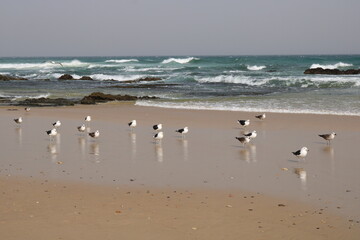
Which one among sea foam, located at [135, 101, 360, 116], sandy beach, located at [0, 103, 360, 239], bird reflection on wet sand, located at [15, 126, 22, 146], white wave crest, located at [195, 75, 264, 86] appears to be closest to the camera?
sandy beach, located at [0, 103, 360, 239]

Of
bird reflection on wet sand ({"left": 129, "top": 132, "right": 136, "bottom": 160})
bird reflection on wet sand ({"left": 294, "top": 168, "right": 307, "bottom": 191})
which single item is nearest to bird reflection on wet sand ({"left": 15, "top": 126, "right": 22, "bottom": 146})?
bird reflection on wet sand ({"left": 129, "top": 132, "right": 136, "bottom": 160})

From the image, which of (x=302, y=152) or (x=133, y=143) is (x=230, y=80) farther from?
(x=302, y=152)

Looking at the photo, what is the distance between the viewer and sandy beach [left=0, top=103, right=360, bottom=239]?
20.6ft

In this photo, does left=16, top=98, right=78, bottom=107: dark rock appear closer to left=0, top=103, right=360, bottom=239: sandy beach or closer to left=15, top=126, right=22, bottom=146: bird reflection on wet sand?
left=15, top=126, right=22, bottom=146: bird reflection on wet sand

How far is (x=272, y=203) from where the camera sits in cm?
730

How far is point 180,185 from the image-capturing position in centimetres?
825

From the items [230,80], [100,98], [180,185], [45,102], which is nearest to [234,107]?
[100,98]

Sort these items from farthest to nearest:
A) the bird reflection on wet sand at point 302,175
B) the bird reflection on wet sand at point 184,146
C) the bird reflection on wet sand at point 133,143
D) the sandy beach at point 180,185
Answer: the bird reflection on wet sand at point 133,143, the bird reflection on wet sand at point 184,146, the bird reflection on wet sand at point 302,175, the sandy beach at point 180,185

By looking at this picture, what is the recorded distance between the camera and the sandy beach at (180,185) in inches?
247

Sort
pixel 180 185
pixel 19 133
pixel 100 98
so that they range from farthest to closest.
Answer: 1. pixel 100 98
2. pixel 19 133
3. pixel 180 185

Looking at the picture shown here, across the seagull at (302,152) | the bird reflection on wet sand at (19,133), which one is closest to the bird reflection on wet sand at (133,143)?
the bird reflection on wet sand at (19,133)

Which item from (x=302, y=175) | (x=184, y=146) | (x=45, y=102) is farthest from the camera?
(x=45, y=102)

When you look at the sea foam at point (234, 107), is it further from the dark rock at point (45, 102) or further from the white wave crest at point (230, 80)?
the white wave crest at point (230, 80)

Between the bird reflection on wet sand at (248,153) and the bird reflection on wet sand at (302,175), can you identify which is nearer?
the bird reflection on wet sand at (302,175)
